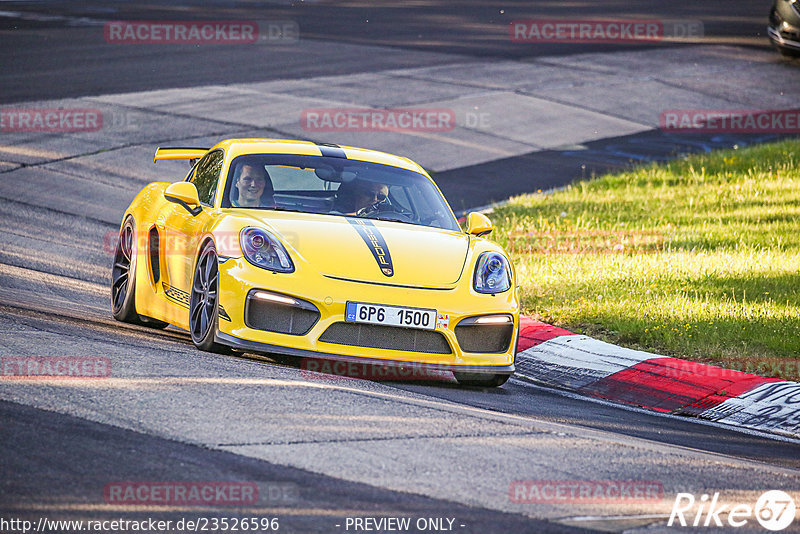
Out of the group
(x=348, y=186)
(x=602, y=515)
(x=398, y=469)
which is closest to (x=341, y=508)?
(x=398, y=469)

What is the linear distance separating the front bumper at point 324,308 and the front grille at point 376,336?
20 mm

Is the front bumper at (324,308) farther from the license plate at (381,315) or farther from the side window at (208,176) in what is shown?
the side window at (208,176)

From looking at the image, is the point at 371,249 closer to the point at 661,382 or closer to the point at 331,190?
the point at 331,190

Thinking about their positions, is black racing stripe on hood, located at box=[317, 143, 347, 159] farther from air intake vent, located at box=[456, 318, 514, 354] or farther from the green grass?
the green grass

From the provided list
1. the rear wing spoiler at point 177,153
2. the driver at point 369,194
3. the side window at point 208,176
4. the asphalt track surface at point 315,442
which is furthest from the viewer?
the rear wing spoiler at point 177,153

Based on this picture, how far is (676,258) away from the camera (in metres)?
11.3

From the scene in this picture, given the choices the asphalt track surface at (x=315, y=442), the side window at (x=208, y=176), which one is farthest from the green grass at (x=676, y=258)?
the side window at (x=208, y=176)

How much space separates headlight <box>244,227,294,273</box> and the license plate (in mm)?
455

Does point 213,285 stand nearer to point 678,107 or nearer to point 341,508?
point 341,508

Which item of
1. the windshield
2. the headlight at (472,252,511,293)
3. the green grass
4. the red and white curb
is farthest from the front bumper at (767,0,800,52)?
the headlight at (472,252,511,293)

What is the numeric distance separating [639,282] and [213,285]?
4.51m

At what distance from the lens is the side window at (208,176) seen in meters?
8.40

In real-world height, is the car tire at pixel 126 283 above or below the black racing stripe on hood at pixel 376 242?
below

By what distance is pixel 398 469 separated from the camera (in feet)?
17.0
